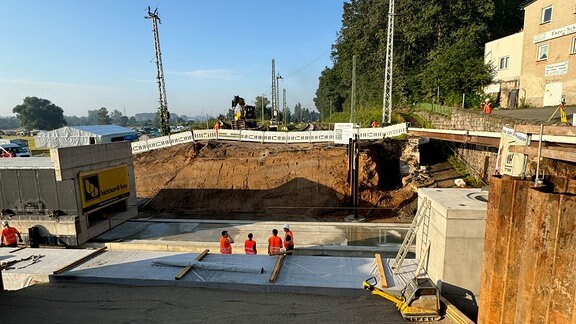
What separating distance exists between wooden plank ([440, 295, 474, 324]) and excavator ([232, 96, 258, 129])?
26.1 metres

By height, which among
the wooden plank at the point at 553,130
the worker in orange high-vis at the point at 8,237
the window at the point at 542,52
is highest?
the window at the point at 542,52

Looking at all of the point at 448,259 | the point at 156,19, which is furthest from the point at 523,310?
the point at 156,19

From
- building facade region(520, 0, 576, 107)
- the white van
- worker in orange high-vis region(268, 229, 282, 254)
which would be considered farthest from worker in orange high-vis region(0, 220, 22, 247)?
building facade region(520, 0, 576, 107)

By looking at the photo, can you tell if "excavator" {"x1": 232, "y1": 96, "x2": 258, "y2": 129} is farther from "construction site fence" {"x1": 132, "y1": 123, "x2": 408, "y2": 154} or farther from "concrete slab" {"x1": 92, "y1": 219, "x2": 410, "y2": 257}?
"concrete slab" {"x1": 92, "y1": 219, "x2": 410, "y2": 257}

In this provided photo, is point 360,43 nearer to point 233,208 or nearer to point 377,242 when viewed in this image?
point 233,208

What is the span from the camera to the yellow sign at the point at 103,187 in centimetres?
1341

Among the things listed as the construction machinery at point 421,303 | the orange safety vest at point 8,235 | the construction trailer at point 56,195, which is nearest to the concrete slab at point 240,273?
the construction machinery at point 421,303

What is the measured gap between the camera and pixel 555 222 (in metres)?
4.20

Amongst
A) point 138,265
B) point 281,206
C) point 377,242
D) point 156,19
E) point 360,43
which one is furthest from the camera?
point 360,43

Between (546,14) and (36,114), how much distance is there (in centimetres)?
17687

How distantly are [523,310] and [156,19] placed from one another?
32780mm

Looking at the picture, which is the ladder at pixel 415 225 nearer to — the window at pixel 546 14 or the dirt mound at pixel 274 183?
the dirt mound at pixel 274 183

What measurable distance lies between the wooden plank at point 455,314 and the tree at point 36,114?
17647 centimetres

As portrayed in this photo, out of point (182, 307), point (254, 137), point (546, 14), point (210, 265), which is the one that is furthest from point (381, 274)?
point (546, 14)
